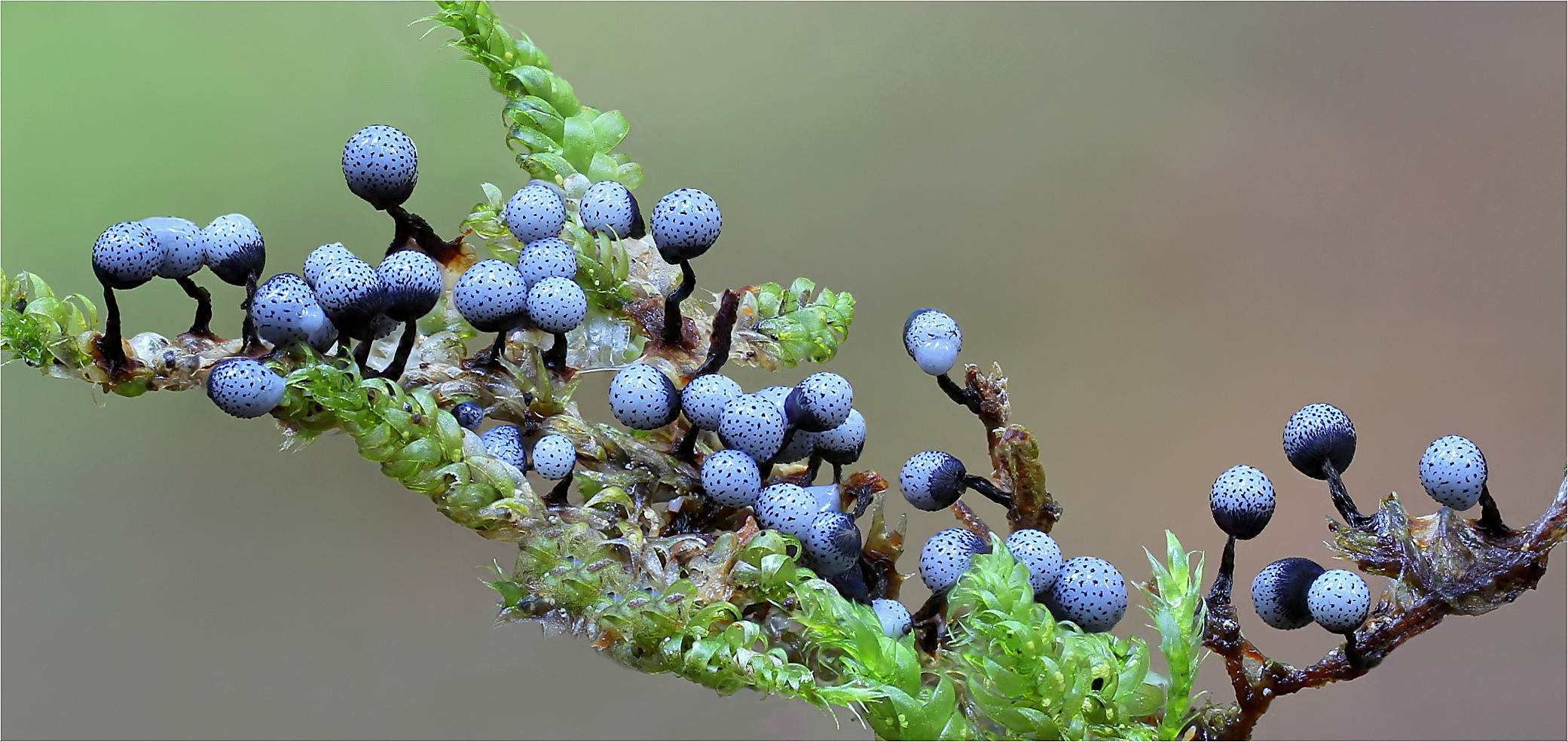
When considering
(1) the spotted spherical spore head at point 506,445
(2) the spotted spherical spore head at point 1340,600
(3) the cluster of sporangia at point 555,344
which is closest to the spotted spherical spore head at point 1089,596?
(3) the cluster of sporangia at point 555,344

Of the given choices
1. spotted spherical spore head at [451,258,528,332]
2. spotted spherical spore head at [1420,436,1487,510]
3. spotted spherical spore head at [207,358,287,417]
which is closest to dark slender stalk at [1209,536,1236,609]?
spotted spherical spore head at [1420,436,1487,510]

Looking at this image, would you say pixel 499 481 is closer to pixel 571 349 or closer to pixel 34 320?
pixel 571 349

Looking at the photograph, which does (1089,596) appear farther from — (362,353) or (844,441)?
(362,353)

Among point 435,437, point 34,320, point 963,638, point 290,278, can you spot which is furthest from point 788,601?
point 34,320

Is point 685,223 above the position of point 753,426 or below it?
above

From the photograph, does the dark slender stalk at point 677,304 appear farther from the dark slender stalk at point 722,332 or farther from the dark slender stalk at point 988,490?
→ the dark slender stalk at point 988,490

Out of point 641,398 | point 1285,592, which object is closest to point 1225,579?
point 1285,592
